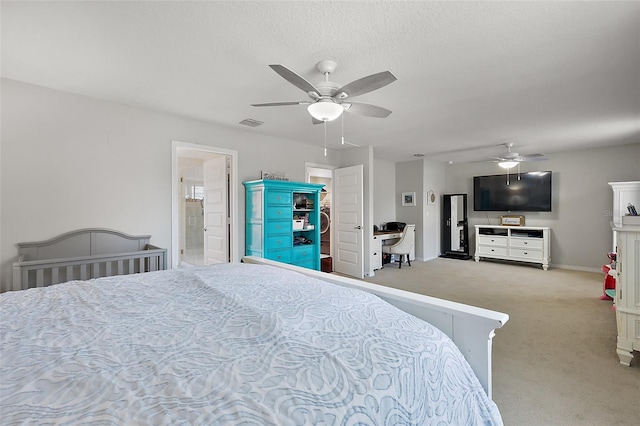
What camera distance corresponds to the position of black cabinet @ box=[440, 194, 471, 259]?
285 inches

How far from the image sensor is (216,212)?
4.64m

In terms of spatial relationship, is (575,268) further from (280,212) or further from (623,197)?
(280,212)

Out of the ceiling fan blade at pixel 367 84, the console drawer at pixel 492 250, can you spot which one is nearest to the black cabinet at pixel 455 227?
the console drawer at pixel 492 250

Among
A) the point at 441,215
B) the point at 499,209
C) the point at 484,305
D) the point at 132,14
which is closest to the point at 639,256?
the point at 484,305

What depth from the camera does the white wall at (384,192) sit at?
6.95 m

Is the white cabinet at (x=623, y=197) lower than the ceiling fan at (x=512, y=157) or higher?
lower

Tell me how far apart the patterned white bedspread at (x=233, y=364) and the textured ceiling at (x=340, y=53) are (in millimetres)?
1729

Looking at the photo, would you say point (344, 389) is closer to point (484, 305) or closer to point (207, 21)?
point (207, 21)

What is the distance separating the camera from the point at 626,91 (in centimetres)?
292

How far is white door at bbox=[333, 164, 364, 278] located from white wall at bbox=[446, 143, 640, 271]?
13.9ft

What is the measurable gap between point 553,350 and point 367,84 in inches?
112

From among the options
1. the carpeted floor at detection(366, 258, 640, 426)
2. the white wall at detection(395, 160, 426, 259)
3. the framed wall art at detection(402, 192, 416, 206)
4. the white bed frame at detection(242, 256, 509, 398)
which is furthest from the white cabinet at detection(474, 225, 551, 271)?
the white bed frame at detection(242, 256, 509, 398)

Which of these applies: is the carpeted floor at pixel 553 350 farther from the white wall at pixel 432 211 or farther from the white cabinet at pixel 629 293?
the white wall at pixel 432 211

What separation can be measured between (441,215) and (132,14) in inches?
293
